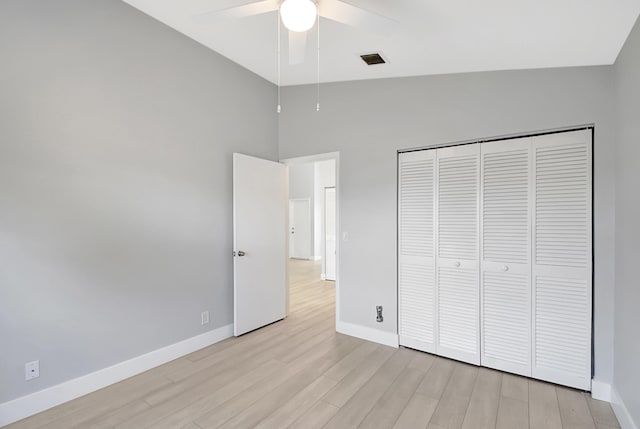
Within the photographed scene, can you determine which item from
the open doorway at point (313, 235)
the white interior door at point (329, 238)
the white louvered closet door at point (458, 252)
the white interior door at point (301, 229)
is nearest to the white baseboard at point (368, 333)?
the white louvered closet door at point (458, 252)

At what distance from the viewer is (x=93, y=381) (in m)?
2.36

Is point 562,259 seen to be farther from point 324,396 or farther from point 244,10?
point 244,10

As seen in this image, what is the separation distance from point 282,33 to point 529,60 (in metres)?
1.94

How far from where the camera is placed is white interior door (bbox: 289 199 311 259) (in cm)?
927

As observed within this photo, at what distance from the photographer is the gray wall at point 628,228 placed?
1.80 m

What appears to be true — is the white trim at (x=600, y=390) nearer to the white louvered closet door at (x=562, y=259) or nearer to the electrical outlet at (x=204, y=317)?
the white louvered closet door at (x=562, y=259)

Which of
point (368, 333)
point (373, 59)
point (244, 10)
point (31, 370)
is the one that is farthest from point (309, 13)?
point (368, 333)

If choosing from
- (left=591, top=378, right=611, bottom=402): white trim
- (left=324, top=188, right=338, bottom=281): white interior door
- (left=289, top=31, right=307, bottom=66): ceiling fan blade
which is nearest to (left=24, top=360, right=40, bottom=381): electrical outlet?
(left=289, top=31, right=307, bottom=66): ceiling fan blade

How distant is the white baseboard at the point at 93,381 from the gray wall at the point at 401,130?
165 cm

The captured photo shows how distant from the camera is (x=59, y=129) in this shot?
7.25 feet

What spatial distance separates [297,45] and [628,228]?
2356 millimetres

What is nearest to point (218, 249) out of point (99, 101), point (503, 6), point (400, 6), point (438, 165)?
point (99, 101)

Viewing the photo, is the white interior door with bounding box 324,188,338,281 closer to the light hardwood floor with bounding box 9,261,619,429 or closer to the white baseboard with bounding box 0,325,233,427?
the light hardwood floor with bounding box 9,261,619,429

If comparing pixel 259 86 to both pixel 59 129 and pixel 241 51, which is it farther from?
pixel 59 129
